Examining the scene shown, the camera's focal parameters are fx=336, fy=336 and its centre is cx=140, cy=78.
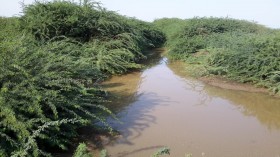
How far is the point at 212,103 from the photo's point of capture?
732 centimetres

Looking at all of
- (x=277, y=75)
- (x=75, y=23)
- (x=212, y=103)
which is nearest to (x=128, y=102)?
(x=212, y=103)

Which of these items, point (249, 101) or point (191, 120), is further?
point (249, 101)

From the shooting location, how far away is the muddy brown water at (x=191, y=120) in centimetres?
494

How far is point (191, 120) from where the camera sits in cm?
613

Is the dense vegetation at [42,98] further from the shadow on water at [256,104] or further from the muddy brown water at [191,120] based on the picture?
the shadow on water at [256,104]

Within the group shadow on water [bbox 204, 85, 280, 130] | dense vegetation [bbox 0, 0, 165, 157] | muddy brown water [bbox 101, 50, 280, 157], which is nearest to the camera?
dense vegetation [bbox 0, 0, 165, 157]

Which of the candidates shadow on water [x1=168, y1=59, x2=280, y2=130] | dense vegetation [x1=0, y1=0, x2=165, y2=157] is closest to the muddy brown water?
shadow on water [x1=168, y1=59, x2=280, y2=130]

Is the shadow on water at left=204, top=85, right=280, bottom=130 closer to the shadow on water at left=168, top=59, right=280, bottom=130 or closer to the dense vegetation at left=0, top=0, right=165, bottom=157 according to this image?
the shadow on water at left=168, top=59, right=280, bottom=130

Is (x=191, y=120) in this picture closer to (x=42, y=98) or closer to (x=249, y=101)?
(x=249, y=101)

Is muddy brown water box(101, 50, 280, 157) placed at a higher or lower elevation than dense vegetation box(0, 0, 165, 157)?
lower

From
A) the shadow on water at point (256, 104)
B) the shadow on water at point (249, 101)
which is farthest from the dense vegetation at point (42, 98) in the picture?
the shadow on water at point (256, 104)

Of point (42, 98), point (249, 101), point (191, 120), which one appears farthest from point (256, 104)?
point (42, 98)

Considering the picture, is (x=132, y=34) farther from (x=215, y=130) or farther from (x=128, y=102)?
(x=215, y=130)

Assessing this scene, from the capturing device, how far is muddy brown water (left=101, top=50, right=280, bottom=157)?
4941 millimetres
